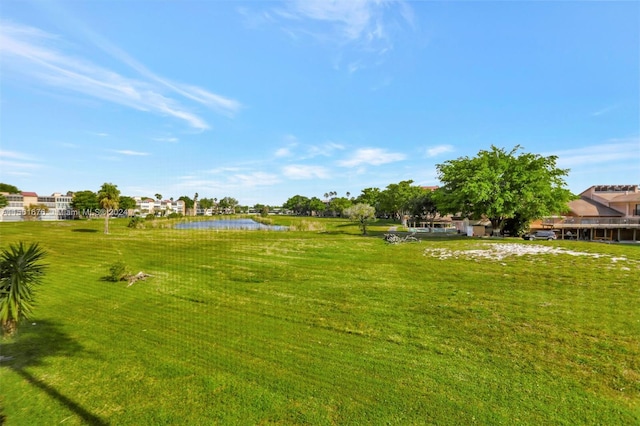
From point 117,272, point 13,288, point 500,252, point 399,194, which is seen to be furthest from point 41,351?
point 399,194

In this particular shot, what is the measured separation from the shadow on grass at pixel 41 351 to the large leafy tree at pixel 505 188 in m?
40.3

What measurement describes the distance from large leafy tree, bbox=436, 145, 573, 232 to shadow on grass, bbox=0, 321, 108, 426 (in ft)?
132

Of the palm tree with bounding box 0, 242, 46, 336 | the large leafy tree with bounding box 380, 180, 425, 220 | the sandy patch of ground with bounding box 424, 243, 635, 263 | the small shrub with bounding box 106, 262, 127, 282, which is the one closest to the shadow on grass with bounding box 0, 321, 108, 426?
the palm tree with bounding box 0, 242, 46, 336

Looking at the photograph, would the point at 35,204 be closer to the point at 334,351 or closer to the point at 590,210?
the point at 334,351

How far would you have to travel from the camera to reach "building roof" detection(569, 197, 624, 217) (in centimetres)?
5144

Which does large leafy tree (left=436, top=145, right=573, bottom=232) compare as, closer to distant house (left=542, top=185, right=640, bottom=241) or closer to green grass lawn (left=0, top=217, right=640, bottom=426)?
distant house (left=542, top=185, right=640, bottom=241)

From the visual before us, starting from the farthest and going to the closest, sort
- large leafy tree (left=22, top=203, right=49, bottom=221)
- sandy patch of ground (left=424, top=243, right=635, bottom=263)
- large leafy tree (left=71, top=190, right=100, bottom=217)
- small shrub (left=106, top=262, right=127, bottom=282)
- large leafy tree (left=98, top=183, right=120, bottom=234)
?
large leafy tree (left=71, top=190, right=100, bottom=217) → large leafy tree (left=22, top=203, right=49, bottom=221) → large leafy tree (left=98, top=183, right=120, bottom=234) → sandy patch of ground (left=424, top=243, right=635, bottom=263) → small shrub (left=106, top=262, right=127, bottom=282)

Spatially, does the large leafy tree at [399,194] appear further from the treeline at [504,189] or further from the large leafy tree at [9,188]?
the large leafy tree at [9,188]

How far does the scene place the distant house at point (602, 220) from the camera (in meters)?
47.2

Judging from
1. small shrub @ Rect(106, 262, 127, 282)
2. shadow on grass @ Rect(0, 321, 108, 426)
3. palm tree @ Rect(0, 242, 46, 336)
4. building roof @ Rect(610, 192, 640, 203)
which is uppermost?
building roof @ Rect(610, 192, 640, 203)

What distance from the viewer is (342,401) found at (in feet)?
26.1

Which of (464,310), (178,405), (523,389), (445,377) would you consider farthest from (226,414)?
(464,310)

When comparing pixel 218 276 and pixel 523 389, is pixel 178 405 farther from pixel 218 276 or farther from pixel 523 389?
pixel 218 276

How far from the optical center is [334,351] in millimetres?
10727
